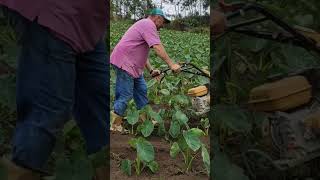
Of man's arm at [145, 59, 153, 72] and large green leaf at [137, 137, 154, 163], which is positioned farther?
large green leaf at [137, 137, 154, 163]

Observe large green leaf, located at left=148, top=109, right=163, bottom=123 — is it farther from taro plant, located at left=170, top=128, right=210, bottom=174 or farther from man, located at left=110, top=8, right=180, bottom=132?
man, located at left=110, top=8, right=180, bottom=132

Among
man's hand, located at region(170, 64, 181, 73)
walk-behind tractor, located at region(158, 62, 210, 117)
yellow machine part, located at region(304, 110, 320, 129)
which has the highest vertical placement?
man's hand, located at region(170, 64, 181, 73)

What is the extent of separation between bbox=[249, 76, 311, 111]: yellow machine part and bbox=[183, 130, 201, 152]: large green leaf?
1141mm

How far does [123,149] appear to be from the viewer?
6.02ft

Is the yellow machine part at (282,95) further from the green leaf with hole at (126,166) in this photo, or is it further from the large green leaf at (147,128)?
the large green leaf at (147,128)

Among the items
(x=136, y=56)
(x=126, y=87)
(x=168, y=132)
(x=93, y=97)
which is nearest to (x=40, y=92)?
(x=93, y=97)

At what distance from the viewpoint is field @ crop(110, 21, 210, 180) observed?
49.9 inches

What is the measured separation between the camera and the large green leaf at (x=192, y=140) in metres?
1.67

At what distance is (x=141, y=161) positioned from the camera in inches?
64.4

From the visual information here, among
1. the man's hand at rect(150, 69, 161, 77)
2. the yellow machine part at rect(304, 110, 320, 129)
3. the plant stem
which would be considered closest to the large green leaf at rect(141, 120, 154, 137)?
the plant stem

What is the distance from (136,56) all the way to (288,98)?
0.85 meters

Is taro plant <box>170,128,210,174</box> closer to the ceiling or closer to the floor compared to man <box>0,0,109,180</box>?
closer to the floor

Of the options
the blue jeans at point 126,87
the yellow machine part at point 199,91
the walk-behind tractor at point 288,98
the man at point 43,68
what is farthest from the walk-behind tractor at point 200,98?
the walk-behind tractor at point 288,98

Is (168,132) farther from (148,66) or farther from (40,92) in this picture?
(40,92)
